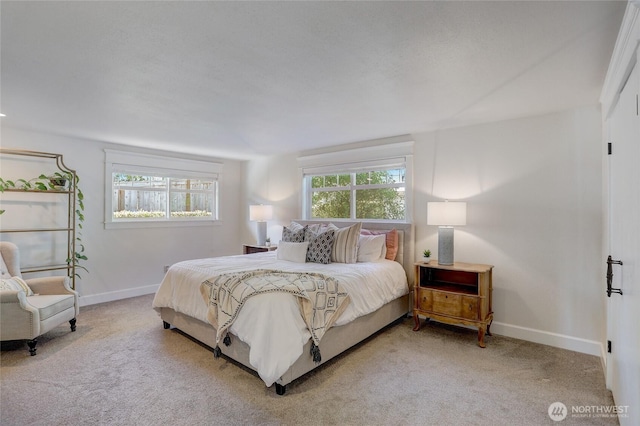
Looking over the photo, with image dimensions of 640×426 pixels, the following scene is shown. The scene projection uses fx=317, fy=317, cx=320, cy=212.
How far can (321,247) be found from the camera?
3.68 meters

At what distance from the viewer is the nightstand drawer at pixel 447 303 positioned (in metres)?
3.20

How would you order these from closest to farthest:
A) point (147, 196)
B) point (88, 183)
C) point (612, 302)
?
point (612, 302) → point (88, 183) → point (147, 196)

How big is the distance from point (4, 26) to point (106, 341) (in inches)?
107

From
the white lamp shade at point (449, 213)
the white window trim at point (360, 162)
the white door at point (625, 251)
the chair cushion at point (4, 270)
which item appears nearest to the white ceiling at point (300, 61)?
the white door at point (625, 251)

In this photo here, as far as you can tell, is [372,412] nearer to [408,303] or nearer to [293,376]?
[293,376]

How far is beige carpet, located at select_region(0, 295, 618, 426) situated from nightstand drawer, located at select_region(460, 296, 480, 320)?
→ 0.96 ft

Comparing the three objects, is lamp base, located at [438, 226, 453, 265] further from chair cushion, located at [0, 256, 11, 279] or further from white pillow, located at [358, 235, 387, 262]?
chair cushion, located at [0, 256, 11, 279]

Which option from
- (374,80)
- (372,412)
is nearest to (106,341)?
(372,412)

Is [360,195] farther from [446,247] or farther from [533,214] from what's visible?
[533,214]

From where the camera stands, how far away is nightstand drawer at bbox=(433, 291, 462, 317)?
10.5 feet

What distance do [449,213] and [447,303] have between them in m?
0.93

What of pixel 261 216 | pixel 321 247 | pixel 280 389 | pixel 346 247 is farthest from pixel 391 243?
pixel 261 216

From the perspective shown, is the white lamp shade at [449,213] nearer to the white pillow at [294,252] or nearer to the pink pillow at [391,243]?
the pink pillow at [391,243]

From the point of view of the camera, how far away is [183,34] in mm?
1781
